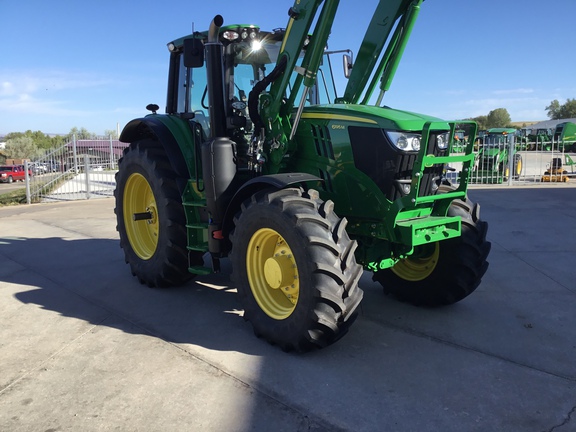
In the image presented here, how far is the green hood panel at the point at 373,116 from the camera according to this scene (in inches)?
145

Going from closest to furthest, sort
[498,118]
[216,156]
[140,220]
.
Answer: [216,156] < [140,220] < [498,118]

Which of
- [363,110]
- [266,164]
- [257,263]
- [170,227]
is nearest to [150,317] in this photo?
[170,227]

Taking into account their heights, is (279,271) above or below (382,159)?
below

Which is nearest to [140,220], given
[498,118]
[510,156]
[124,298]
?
[124,298]

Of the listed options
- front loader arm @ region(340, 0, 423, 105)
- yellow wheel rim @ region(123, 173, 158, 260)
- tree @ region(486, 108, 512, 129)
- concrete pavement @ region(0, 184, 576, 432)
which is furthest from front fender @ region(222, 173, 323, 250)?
tree @ region(486, 108, 512, 129)

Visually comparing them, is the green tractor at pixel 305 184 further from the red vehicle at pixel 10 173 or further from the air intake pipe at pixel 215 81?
the red vehicle at pixel 10 173

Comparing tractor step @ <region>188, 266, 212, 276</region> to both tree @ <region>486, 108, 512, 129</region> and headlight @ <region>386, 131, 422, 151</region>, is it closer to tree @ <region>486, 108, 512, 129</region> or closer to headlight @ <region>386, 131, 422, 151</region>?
headlight @ <region>386, 131, 422, 151</region>

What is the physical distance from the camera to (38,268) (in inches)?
249

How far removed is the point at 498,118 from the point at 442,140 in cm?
8786

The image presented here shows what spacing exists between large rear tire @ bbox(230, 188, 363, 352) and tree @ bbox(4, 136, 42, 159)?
65.1m

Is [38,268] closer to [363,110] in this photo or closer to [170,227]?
[170,227]

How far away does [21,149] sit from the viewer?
62.2 meters

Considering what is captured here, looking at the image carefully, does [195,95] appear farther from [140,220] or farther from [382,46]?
[382,46]

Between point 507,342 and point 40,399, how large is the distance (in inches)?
135
